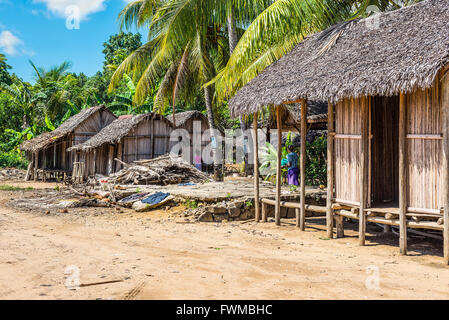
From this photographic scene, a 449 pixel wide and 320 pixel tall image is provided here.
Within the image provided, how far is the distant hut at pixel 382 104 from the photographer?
20.0 feet

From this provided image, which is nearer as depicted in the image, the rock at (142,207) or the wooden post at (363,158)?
the wooden post at (363,158)

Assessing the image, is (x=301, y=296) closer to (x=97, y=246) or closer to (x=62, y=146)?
(x=97, y=246)

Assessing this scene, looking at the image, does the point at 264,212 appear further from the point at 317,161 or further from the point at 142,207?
the point at 317,161

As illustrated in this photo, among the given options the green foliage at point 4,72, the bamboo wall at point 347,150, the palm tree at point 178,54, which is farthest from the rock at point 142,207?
the green foliage at point 4,72

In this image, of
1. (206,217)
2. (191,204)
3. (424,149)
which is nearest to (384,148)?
(424,149)

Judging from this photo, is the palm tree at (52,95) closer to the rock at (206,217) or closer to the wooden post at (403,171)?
the rock at (206,217)

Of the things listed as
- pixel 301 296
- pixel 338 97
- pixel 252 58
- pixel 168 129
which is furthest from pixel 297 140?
pixel 301 296

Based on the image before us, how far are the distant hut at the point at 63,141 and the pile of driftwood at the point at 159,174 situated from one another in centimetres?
762

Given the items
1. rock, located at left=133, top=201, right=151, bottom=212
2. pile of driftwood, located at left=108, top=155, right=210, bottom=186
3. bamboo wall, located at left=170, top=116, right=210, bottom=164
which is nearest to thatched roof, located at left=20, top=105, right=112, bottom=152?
bamboo wall, located at left=170, top=116, right=210, bottom=164

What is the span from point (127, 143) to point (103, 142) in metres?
1.00

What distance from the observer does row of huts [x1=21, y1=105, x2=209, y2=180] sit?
18672mm

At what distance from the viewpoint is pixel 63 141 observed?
22.4 metres

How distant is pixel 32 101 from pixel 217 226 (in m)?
22.2

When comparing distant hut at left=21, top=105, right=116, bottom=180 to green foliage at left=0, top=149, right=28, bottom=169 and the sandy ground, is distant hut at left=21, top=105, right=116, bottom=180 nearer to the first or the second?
green foliage at left=0, top=149, right=28, bottom=169
